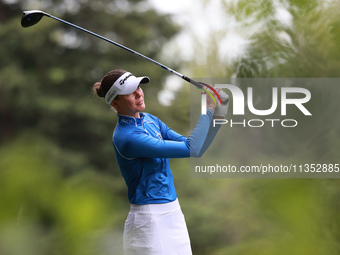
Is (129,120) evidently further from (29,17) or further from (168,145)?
(29,17)

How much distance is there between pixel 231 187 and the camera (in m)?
6.09

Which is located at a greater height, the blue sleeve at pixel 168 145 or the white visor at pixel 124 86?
the white visor at pixel 124 86

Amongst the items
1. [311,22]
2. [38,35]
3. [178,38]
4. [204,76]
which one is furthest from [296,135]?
[38,35]

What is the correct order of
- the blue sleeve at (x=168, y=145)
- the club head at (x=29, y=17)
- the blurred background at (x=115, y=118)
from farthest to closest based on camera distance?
1. the blurred background at (x=115, y=118)
2. the club head at (x=29, y=17)
3. the blue sleeve at (x=168, y=145)

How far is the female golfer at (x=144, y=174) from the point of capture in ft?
6.98

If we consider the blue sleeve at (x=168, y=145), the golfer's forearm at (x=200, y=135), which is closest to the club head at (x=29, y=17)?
the blue sleeve at (x=168, y=145)

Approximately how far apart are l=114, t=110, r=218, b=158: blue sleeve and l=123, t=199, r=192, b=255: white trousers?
0.76 feet

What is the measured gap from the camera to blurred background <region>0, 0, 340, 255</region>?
4.56 meters

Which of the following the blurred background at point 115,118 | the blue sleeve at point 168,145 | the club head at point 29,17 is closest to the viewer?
the blue sleeve at point 168,145

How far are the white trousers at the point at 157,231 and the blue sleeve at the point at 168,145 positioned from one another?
9.1 inches

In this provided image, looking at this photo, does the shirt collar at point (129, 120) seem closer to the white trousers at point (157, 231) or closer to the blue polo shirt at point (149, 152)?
the blue polo shirt at point (149, 152)

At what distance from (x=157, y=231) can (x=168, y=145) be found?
35cm

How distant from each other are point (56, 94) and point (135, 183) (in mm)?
4979

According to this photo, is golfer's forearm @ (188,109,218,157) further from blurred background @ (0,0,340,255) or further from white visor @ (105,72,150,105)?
blurred background @ (0,0,340,255)
